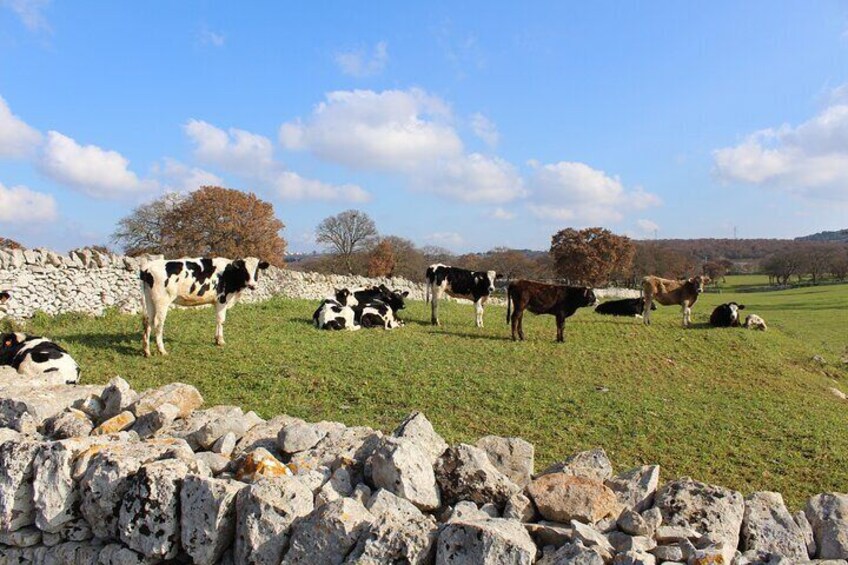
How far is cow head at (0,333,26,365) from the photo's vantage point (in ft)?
31.8

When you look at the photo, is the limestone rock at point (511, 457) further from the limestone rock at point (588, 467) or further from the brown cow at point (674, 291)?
the brown cow at point (674, 291)

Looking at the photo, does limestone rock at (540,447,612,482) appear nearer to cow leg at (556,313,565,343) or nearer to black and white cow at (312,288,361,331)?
black and white cow at (312,288,361,331)

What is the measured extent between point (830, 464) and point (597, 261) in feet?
188

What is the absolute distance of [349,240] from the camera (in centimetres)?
6350

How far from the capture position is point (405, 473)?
3.89 m

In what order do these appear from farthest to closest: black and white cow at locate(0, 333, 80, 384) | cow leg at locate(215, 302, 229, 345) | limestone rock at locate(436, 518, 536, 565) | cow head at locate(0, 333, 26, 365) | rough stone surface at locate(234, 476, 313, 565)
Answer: cow leg at locate(215, 302, 229, 345) → cow head at locate(0, 333, 26, 365) → black and white cow at locate(0, 333, 80, 384) → rough stone surface at locate(234, 476, 313, 565) → limestone rock at locate(436, 518, 536, 565)

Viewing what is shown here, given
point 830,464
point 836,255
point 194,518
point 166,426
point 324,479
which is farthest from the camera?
point 836,255

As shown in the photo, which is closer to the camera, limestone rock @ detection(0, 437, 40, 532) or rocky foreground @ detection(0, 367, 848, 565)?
rocky foreground @ detection(0, 367, 848, 565)

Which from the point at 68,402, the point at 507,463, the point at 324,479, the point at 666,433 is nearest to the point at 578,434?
the point at 666,433

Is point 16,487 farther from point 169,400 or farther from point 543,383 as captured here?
point 543,383

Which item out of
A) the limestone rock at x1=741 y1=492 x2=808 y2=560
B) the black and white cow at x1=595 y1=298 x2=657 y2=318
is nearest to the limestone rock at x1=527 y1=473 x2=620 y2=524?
the limestone rock at x1=741 y1=492 x2=808 y2=560

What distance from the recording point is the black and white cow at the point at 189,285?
481 inches

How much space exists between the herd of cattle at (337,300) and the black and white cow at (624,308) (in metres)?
0.04

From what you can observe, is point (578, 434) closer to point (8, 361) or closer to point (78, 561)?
point (78, 561)
